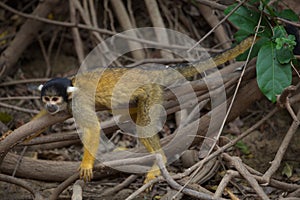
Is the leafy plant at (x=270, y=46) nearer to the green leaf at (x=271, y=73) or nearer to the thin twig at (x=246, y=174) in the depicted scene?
the green leaf at (x=271, y=73)

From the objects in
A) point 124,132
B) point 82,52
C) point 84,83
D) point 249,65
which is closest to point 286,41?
point 249,65

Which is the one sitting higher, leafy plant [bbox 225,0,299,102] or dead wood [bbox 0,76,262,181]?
leafy plant [bbox 225,0,299,102]

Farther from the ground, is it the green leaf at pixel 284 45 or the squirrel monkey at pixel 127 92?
the green leaf at pixel 284 45

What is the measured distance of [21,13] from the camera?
16.6 feet

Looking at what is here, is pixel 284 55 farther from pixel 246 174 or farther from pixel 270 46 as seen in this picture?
pixel 246 174

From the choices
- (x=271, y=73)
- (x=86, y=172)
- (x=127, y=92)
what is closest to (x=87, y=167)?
(x=86, y=172)

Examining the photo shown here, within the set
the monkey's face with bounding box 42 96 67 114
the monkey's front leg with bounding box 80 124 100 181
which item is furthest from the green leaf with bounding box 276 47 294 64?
the monkey's face with bounding box 42 96 67 114

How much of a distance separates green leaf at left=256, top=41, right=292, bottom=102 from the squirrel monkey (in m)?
0.43

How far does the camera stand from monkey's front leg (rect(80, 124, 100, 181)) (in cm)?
337

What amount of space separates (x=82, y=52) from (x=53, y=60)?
0.47 meters

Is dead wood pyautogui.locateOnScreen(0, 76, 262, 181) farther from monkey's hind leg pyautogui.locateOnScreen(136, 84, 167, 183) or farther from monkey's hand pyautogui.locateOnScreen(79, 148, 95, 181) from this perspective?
monkey's hand pyautogui.locateOnScreen(79, 148, 95, 181)

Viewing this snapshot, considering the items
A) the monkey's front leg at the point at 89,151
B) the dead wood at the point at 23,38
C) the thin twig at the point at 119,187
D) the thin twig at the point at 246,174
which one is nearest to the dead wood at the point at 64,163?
the thin twig at the point at 119,187

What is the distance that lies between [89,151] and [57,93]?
0.42 metres

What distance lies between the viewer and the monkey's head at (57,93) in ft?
11.3
